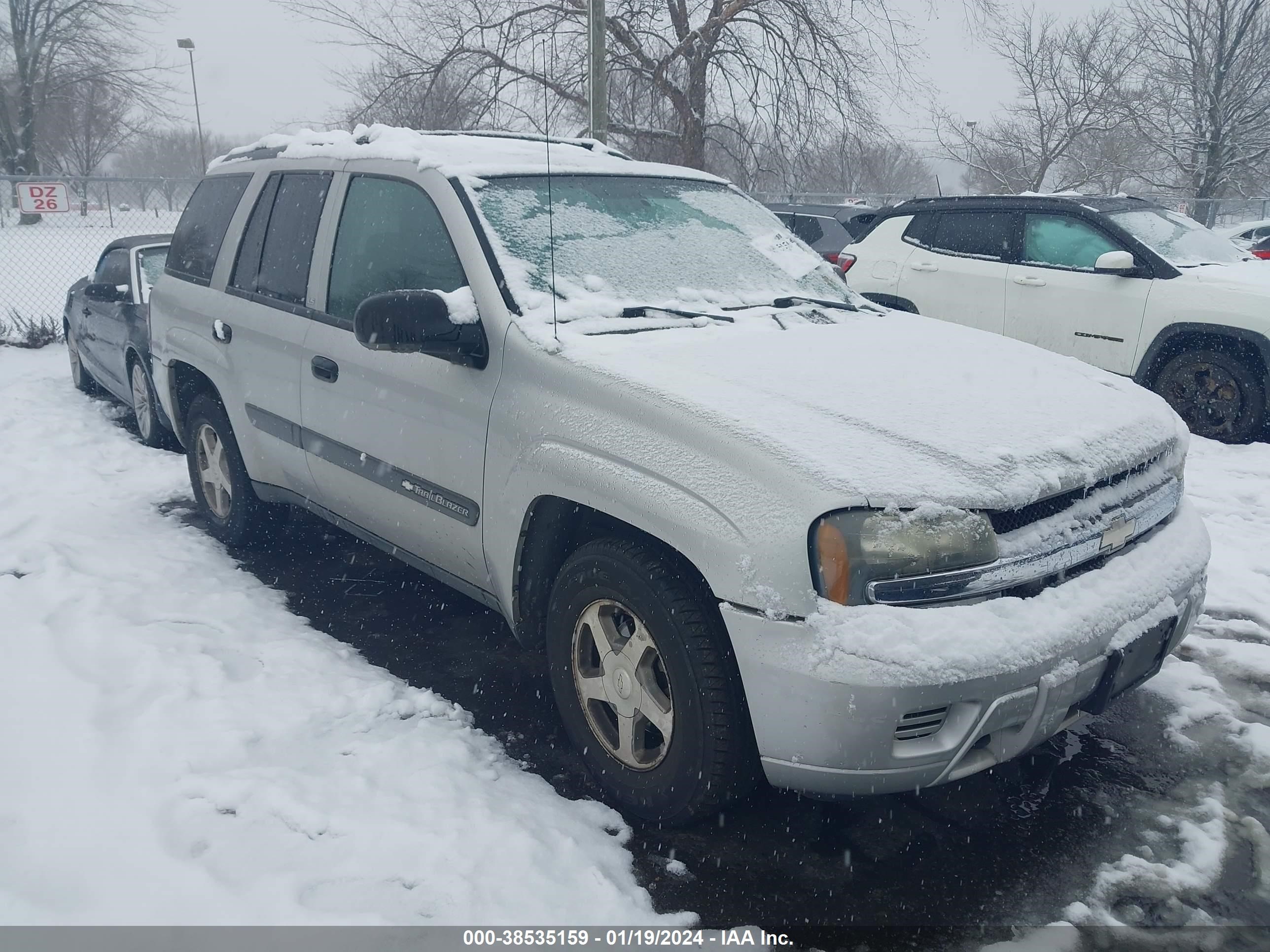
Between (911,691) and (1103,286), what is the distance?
19.9 feet

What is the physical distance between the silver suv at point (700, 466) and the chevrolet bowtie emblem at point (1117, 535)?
0.01 metres

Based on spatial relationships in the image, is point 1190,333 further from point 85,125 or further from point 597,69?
point 85,125

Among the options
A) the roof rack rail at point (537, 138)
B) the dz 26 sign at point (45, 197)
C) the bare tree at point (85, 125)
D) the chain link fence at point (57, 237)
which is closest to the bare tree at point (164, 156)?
the bare tree at point (85, 125)

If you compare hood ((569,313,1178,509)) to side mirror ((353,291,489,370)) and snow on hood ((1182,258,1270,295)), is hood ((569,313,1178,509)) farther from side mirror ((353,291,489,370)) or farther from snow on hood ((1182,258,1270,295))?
snow on hood ((1182,258,1270,295))

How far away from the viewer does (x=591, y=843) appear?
2.66 meters

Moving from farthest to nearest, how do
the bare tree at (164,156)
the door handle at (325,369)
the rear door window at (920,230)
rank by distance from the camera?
the bare tree at (164,156)
the rear door window at (920,230)
the door handle at (325,369)

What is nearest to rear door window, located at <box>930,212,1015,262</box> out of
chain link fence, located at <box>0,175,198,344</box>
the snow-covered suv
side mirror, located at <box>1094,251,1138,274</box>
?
the snow-covered suv

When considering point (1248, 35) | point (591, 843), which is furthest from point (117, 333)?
point (1248, 35)

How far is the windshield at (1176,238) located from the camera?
23.8 ft

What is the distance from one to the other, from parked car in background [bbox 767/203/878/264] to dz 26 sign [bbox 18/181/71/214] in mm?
8592

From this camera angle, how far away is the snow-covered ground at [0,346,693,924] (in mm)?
2393

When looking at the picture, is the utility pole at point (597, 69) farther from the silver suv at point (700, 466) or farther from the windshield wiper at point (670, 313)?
the windshield wiper at point (670, 313)

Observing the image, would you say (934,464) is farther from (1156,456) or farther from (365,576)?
(365,576)

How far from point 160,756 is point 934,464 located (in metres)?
2.36
